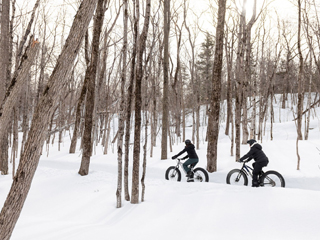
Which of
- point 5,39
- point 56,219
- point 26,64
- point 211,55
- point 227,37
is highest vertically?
point 211,55

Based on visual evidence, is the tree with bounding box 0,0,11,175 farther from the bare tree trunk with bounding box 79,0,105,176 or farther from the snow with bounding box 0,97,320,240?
the bare tree trunk with bounding box 79,0,105,176

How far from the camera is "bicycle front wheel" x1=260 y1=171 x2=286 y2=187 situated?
862cm

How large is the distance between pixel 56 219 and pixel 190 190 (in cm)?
375

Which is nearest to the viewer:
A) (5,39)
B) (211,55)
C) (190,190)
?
(5,39)

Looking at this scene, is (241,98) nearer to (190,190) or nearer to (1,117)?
(190,190)

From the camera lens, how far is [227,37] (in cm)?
1844

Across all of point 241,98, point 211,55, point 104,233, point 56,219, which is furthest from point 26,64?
point 211,55

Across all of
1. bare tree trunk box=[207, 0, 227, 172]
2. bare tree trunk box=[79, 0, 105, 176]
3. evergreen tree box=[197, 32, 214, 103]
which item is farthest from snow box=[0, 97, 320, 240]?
evergreen tree box=[197, 32, 214, 103]

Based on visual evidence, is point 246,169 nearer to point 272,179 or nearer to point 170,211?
point 272,179

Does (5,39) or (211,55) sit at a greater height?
(211,55)

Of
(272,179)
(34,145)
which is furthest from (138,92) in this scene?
(272,179)

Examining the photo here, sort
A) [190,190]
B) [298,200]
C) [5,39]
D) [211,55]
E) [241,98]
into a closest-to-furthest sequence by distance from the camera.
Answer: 1. [298,200]
2. [5,39]
3. [190,190]
4. [241,98]
5. [211,55]

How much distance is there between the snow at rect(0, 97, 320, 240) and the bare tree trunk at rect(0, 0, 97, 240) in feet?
7.45

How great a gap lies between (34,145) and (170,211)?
426cm
